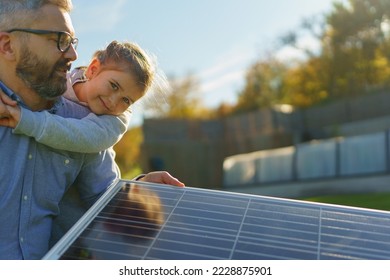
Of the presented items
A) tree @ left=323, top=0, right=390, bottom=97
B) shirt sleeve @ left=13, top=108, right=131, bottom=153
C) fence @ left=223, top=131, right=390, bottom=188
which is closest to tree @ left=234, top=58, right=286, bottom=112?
tree @ left=323, top=0, right=390, bottom=97

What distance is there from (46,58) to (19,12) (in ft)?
1.02

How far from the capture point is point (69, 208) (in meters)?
3.77

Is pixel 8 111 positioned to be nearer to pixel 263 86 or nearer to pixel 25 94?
pixel 25 94

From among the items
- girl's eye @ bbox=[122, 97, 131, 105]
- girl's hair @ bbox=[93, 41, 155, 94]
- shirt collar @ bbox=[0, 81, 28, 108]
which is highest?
girl's hair @ bbox=[93, 41, 155, 94]

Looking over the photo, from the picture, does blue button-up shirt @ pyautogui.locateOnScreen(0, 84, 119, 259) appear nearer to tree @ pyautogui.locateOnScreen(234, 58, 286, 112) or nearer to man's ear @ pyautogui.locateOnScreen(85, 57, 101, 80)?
man's ear @ pyautogui.locateOnScreen(85, 57, 101, 80)

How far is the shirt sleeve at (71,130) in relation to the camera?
323cm

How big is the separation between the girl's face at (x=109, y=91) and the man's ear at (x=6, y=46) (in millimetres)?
578

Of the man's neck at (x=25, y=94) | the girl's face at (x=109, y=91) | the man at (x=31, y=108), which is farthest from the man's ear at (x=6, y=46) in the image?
the girl's face at (x=109, y=91)

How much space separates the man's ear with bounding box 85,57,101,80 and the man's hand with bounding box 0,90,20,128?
2.76 ft

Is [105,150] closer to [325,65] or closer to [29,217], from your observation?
[29,217]

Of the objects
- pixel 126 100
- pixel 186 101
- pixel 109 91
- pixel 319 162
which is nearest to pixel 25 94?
pixel 109 91

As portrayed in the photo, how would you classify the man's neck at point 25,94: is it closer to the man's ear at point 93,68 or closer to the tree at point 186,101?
the man's ear at point 93,68

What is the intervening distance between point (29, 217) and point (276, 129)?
105 feet

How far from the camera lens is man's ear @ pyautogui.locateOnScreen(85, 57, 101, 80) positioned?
397cm
